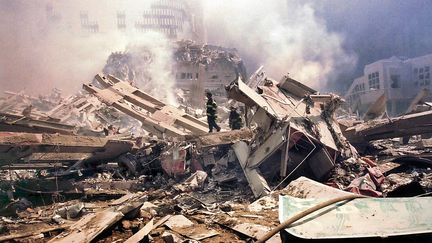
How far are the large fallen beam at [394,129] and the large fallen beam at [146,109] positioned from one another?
14.7 ft

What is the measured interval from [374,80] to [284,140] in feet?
83.2

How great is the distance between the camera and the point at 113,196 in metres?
7.39

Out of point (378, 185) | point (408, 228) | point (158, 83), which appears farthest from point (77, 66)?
point (408, 228)

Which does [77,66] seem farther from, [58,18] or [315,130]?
[315,130]

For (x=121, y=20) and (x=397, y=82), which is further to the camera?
(x=121, y=20)

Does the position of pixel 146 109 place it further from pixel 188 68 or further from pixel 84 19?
pixel 84 19

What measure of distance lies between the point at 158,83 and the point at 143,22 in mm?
12252

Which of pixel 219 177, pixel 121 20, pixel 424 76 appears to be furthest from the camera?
pixel 121 20

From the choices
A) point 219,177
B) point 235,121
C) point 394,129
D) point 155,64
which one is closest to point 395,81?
point 155,64

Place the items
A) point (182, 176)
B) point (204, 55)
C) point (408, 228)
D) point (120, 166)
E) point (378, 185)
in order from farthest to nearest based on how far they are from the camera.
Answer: point (204, 55) → point (120, 166) → point (182, 176) → point (378, 185) → point (408, 228)

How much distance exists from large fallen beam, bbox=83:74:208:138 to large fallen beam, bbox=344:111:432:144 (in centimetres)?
448

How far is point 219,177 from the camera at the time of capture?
27.3 feet

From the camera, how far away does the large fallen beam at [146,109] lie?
1058cm

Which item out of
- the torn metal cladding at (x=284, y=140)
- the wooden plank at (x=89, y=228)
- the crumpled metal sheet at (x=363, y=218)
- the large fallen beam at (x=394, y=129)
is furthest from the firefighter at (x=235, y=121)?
the crumpled metal sheet at (x=363, y=218)
